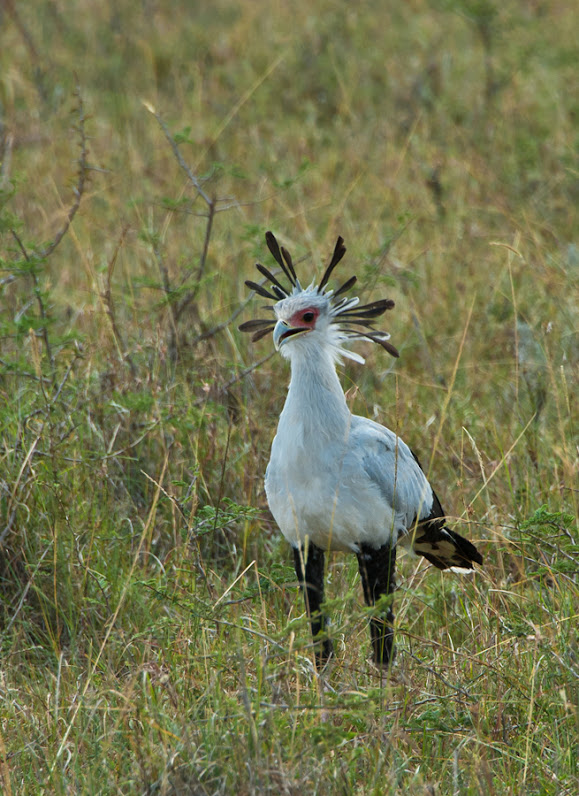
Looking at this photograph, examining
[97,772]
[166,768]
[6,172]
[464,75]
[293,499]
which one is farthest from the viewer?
[464,75]

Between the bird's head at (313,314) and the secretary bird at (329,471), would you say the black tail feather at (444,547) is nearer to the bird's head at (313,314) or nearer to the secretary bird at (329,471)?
the secretary bird at (329,471)

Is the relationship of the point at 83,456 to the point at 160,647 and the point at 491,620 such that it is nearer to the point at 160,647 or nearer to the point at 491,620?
the point at 160,647

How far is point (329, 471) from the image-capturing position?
10.9 feet

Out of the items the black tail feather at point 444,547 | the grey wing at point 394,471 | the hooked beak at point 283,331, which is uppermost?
the hooked beak at point 283,331

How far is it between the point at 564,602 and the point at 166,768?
1.46m

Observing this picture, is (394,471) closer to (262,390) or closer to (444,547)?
(444,547)

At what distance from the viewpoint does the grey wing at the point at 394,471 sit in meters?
3.44

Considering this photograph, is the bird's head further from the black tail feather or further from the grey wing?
the black tail feather

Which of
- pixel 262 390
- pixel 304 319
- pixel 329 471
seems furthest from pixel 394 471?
pixel 262 390

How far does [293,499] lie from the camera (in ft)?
10.9

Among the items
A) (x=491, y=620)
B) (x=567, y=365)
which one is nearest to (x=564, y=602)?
(x=491, y=620)

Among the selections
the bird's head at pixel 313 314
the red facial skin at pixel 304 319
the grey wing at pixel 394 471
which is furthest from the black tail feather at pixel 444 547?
the red facial skin at pixel 304 319

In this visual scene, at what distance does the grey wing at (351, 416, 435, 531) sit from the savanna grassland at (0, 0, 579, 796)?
5.6 inches

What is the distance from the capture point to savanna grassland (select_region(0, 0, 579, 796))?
3045mm
